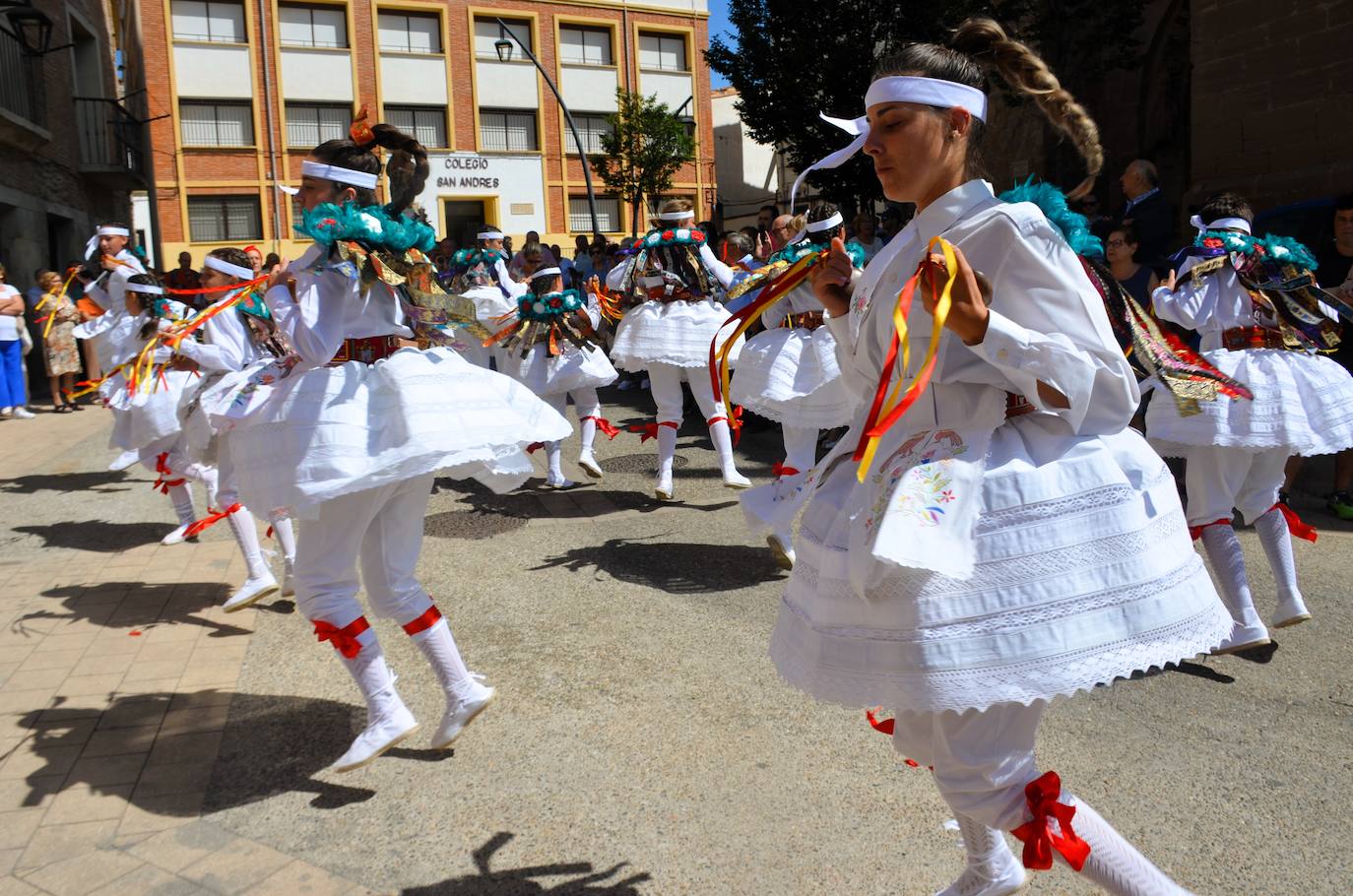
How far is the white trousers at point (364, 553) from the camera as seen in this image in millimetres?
3650

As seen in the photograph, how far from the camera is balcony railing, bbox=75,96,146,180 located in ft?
76.7

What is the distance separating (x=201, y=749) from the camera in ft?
13.1

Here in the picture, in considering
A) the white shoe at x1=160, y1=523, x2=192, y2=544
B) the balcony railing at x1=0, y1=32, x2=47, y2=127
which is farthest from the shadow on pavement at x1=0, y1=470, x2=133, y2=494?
the balcony railing at x1=0, y1=32, x2=47, y2=127

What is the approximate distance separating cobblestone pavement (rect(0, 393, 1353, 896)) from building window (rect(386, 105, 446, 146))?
108 feet

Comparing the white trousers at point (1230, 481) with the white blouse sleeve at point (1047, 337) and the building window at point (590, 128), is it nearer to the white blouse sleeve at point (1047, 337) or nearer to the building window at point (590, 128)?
the white blouse sleeve at point (1047, 337)

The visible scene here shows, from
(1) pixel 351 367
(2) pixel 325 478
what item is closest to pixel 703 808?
(2) pixel 325 478

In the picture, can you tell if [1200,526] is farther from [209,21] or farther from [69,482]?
[209,21]

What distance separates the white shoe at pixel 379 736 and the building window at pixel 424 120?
35612 millimetres

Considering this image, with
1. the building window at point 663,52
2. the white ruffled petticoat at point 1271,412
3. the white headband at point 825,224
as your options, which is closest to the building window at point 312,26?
the building window at point 663,52

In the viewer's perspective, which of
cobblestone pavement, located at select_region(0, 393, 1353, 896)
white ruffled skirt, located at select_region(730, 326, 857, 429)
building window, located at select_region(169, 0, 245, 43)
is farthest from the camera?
building window, located at select_region(169, 0, 245, 43)

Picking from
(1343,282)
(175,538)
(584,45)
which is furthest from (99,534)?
(584,45)

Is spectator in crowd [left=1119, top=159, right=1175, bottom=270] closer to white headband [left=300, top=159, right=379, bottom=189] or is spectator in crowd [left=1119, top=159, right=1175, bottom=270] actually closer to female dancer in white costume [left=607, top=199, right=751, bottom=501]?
female dancer in white costume [left=607, top=199, right=751, bottom=501]

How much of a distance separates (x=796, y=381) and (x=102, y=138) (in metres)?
23.7

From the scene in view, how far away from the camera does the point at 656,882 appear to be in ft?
9.70
